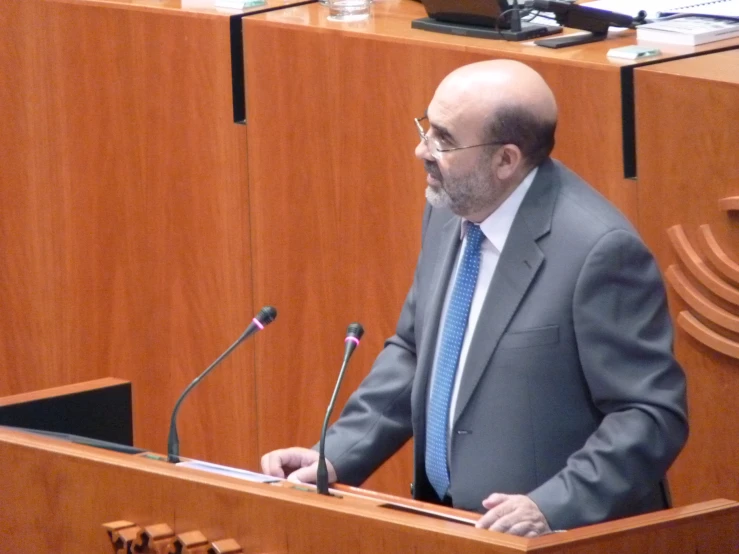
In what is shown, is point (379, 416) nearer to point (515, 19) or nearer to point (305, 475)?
point (305, 475)

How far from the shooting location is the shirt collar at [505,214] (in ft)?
9.70

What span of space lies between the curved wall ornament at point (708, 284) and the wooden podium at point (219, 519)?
0.90 m

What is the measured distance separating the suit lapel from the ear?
0.06m

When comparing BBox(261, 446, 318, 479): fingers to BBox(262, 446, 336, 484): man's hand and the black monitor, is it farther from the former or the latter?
the black monitor

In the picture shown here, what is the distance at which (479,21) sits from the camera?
404 centimetres

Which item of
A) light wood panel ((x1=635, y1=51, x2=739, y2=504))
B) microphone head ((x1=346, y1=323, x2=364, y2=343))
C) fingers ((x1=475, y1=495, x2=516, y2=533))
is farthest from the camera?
light wood panel ((x1=635, y1=51, x2=739, y2=504))

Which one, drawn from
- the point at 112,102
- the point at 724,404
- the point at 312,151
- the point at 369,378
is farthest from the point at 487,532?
the point at 112,102

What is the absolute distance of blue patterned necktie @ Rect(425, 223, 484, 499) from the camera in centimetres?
298

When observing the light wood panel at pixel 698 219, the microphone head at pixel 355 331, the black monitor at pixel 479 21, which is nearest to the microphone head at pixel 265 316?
the microphone head at pixel 355 331

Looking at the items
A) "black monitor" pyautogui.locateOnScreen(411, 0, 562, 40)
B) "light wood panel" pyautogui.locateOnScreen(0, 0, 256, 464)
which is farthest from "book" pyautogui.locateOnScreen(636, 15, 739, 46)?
"light wood panel" pyautogui.locateOnScreen(0, 0, 256, 464)

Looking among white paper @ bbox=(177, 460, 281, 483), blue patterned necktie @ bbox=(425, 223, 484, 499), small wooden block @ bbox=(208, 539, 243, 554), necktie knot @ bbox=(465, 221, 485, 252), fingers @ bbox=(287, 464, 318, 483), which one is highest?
necktie knot @ bbox=(465, 221, 485, 252)

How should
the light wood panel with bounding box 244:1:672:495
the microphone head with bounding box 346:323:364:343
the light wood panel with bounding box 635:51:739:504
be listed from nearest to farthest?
the microphone head with bounding box 346:323:364:343
the light wood panel with bounding box 635:51:739:504
the light wood panel with bounding box 244:1:672:495

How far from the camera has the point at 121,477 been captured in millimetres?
2785

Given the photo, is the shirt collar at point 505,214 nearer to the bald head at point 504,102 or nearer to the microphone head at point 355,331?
the bald head at point 504,102
